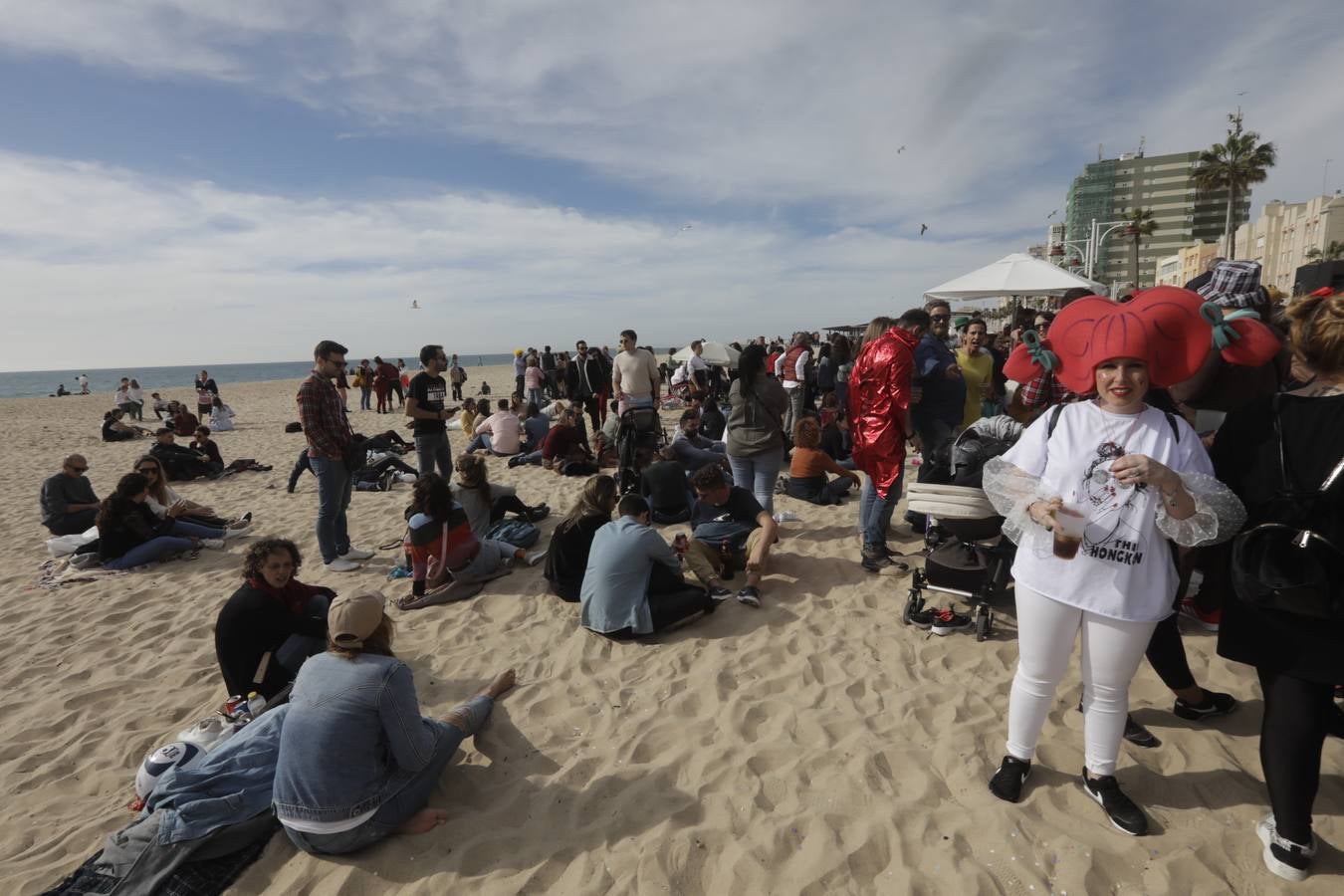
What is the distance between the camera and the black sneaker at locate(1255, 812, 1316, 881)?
196cm

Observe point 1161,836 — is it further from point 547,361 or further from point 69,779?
point 547,361

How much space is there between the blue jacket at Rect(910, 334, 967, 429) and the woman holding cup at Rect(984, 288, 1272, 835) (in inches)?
98.2

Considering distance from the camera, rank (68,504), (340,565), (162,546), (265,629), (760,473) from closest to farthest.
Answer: (265,629) → (760,473) → (340,565) → (162,546) → (68,504)

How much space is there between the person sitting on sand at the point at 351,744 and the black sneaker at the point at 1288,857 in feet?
10.1

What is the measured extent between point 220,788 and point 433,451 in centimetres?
425

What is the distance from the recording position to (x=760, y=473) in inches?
207

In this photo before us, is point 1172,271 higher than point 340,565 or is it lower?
higher

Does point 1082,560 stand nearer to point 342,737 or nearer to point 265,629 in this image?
point 342,737

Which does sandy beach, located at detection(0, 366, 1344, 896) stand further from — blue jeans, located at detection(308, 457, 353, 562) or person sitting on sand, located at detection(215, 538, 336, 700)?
blue jeans, located at detection(308, 457, 353, 562)

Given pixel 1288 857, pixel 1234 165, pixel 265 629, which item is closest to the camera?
pixel 1288 857

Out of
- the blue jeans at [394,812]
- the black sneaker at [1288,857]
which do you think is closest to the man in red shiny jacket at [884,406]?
the black sneaker at [1288,857]

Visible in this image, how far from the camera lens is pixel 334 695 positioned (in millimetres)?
2330

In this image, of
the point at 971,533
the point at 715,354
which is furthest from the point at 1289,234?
the point at 971,533

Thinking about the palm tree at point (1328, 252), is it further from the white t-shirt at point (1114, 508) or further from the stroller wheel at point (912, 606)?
the white t-shirt at point (1114, 508)
